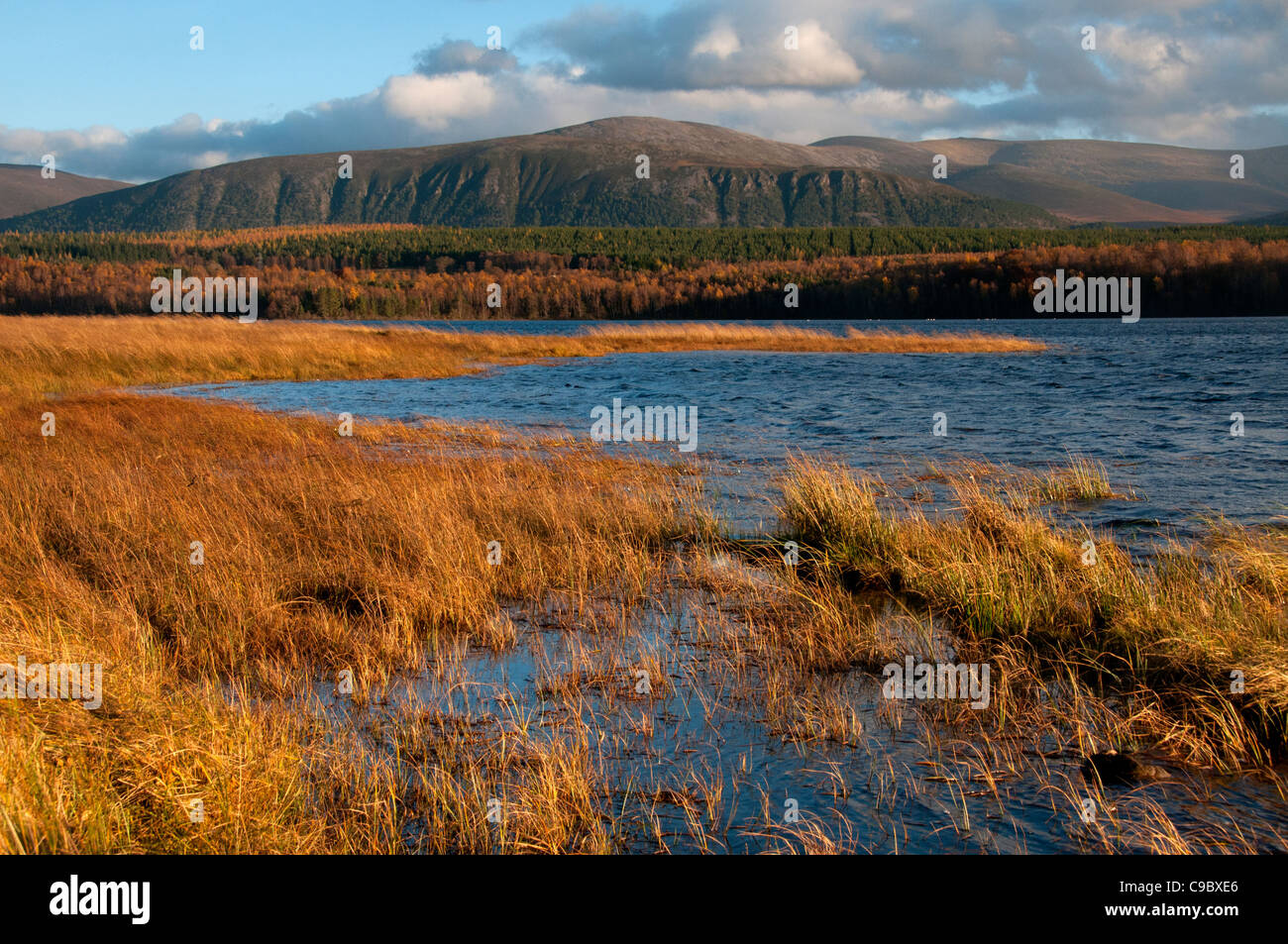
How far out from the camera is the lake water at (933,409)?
1473cm

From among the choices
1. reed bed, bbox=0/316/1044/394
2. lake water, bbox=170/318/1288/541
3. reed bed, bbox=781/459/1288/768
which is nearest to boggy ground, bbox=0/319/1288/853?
reed bed, bbox=781/459/1288/768

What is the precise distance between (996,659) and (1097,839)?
229cm

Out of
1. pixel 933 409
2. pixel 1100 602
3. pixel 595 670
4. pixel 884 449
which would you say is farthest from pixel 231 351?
pixel 1100 602

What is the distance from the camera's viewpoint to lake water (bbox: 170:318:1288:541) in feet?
48.3

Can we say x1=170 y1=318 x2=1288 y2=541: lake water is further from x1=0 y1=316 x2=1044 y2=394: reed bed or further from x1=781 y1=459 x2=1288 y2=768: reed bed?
x1=0 y1=316 x2=1044 y2=394: reed bed

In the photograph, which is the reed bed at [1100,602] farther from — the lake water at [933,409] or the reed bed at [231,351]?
the reed bed at [231,351]

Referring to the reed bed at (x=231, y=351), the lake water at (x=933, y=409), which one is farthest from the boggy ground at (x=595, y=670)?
the reed bed at (x=231, y=351)

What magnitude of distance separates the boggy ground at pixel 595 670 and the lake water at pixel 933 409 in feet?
8.19

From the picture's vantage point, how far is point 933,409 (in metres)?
26.7

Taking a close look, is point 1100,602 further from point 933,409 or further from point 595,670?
point 933,409

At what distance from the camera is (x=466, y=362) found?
153 feet

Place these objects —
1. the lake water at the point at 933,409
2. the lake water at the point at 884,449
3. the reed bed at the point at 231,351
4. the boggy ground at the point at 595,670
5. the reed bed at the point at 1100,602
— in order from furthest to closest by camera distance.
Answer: the reed bed at the point at 231,351 < the lake water at the point at 933,409 < the reed bed at the point at 1100,602 < the lake water at the point at 884,449 < the boggy ground at the point at 595,670

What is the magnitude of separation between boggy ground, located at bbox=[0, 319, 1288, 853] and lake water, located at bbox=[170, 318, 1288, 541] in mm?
2497

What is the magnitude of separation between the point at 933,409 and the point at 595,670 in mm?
21789
